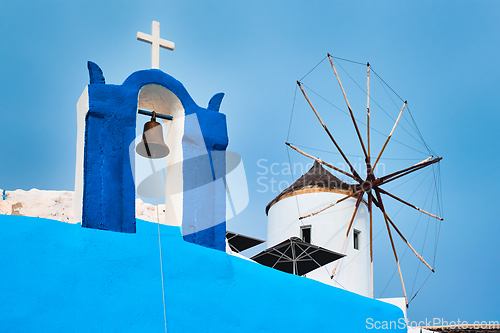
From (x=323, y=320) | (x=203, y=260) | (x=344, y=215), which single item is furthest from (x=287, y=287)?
(x=344, y=215)

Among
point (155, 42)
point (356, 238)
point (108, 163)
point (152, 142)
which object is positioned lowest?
point (108, 163)

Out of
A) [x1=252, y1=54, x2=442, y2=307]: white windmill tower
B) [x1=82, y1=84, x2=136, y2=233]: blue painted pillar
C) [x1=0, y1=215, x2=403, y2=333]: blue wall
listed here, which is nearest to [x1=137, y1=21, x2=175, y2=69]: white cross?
[x1=82, y1=84, x2=136, y2=233]: blue painted pillar

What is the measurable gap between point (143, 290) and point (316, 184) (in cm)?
1077

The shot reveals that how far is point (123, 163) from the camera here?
352 cm

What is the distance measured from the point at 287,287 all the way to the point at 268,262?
7.47 meters

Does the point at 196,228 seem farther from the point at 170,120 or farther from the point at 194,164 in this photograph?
the point at 170,120

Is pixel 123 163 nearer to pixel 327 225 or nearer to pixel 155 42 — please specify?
pixel 155 42

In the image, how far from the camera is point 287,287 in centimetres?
358

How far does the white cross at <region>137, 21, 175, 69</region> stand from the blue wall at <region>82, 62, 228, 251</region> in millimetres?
276

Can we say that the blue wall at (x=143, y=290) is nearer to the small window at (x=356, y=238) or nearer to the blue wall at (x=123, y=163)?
the blue wall at (x=123, y=163)

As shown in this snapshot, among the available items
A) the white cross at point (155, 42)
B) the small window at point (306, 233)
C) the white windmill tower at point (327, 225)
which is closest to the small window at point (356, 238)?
the white windmill tower at point (327, 225)

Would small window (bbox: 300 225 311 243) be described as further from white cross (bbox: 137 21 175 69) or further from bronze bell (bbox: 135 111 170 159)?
white cross (bbox: 137 21 175 69)

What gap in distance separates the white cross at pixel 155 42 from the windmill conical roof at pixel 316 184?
969 centimetres

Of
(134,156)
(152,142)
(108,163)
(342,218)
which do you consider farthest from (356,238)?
(108,163)
